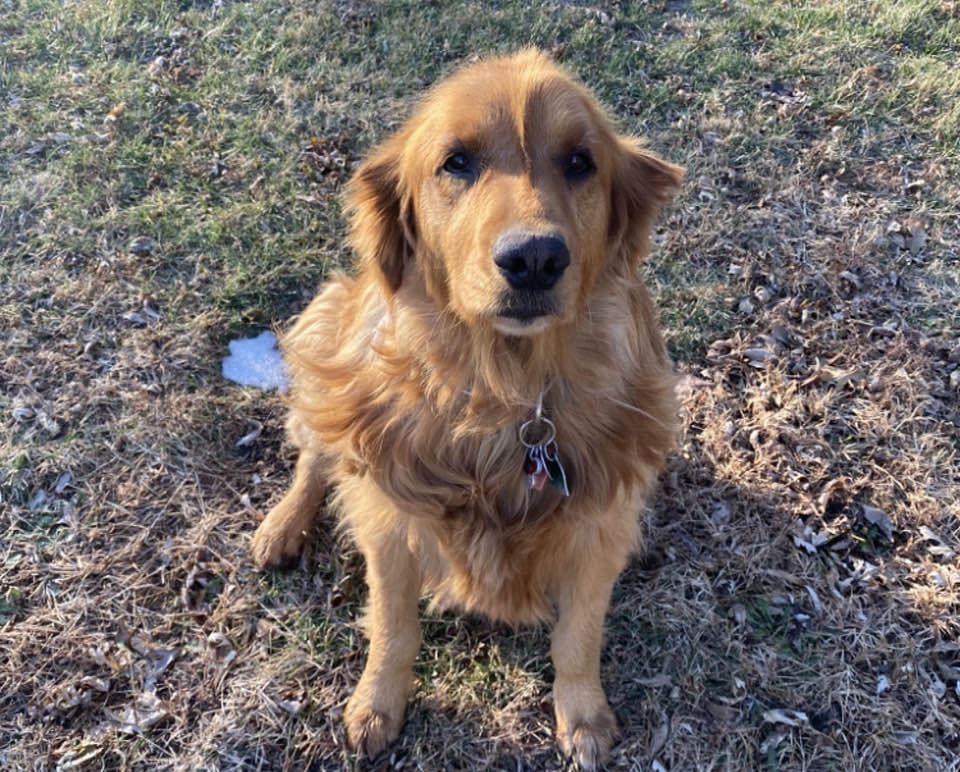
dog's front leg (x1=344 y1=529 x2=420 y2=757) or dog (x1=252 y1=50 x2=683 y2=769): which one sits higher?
dog (x1=252 y1=50 x2=683 y2=769)

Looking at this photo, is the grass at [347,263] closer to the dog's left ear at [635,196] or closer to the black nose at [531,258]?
the dog's left ear at [635,196]

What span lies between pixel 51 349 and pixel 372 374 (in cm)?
267

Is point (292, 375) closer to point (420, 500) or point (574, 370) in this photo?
point (420, 500)

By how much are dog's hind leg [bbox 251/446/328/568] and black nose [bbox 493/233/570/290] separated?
1825mm

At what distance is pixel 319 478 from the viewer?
3.92 meters

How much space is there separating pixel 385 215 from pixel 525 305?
2.95ft

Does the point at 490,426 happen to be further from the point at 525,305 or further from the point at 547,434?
the point at 525,305

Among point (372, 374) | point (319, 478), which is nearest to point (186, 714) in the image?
point (319, 478)

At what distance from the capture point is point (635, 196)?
301 cm

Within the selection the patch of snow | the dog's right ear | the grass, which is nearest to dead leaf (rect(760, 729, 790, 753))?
the grass

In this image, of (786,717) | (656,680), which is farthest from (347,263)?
(786,717)

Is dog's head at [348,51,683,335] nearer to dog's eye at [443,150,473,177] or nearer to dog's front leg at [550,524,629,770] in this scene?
dog's eye at [443,150,473,177]

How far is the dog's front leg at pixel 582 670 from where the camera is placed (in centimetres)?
318

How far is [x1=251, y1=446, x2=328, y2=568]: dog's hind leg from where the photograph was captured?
383 cm
